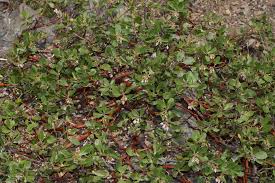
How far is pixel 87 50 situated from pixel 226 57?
116 cm

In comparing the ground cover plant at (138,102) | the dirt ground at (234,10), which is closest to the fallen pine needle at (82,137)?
the ground cover plant at (138,102)

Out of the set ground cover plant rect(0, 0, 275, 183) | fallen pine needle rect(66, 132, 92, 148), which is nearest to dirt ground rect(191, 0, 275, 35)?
ground cover plant rect(0, 0, 275, 183)

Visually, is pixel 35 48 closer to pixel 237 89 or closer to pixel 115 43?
pixel 115 43

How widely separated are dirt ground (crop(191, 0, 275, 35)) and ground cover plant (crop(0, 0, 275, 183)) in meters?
0.25

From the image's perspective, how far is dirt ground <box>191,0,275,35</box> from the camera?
4.54 metres

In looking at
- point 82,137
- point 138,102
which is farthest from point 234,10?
point 82,137

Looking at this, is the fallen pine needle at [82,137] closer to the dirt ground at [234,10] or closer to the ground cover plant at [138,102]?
the ground cover plant at [138,102]

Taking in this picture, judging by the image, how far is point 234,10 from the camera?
15.1 feet

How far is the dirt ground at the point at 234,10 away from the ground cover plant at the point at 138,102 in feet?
0.82

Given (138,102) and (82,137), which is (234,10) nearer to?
(138,102)

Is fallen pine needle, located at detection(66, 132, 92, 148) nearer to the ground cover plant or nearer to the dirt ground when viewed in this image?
the ground cover plant

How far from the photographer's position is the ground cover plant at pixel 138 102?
10.8 feet

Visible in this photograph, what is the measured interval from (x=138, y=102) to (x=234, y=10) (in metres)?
1.55

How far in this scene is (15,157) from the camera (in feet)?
11.1
